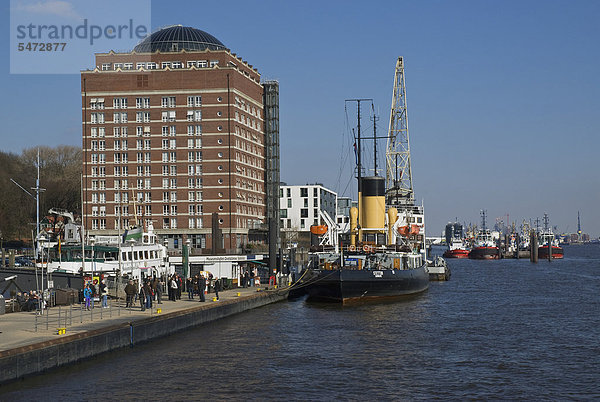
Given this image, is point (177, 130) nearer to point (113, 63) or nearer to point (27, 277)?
point (113, 63)

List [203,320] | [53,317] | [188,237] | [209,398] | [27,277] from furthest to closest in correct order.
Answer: [188,237] < [27,277] < [203,320] < [53,317] < [209,398]

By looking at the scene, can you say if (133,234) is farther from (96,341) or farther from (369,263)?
A: (96,341)

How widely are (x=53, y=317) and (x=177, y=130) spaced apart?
9171 cm

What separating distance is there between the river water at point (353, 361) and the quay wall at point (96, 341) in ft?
1.56

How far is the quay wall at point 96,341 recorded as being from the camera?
28859mm

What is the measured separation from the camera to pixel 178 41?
5399 inches

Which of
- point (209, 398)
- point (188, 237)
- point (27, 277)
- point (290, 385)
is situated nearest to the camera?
point (209, 398)

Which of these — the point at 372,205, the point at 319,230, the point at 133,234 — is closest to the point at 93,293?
the point at 133,234

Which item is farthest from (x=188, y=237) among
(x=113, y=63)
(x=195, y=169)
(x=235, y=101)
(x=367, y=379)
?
(x=367, y=379)

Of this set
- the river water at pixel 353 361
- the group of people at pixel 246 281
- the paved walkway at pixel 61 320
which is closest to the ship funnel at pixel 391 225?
the group of people at pixel 246 281

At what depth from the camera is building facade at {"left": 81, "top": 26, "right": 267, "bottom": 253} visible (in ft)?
419

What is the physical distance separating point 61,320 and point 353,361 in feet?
50.8

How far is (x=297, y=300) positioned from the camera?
70.0 meters

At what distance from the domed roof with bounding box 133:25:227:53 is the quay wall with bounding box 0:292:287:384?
9278 centimetres
